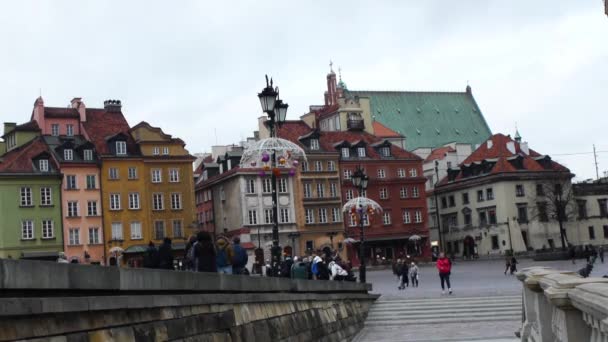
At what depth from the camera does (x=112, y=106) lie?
83438 mm

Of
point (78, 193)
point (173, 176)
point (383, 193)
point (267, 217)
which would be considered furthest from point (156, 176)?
point (383, 193)

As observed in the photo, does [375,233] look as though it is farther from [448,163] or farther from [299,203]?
[448,163]

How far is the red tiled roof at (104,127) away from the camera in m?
77.6

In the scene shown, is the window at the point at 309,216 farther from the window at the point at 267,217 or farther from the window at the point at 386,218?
the window at the point at 386,218

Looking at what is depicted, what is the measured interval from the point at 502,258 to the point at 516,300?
53816 mm

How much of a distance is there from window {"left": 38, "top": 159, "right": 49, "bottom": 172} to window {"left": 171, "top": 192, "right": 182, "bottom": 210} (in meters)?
10.5

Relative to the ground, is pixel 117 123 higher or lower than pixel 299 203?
higher

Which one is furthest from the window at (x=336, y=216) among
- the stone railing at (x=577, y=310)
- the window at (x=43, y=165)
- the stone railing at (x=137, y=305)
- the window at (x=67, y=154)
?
the stone railing at (x=577, y=310)

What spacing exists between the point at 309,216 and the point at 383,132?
998 inches

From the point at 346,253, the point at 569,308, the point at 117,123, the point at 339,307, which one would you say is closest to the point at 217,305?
the point at 569,308

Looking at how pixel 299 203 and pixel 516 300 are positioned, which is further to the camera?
pixel 299 203

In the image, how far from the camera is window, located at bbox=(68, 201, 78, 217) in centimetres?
7444

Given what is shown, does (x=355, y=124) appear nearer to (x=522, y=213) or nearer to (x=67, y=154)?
(x=522, y=213)

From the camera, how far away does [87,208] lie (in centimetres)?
7525
